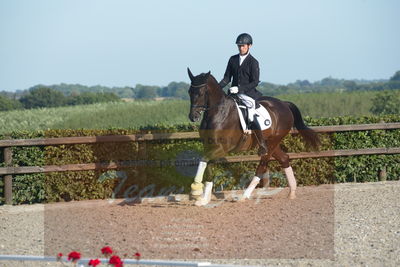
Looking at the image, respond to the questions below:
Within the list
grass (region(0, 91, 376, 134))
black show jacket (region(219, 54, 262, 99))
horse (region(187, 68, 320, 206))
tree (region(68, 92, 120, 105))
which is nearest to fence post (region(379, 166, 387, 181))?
horse (region(187, 68, 320, 206))

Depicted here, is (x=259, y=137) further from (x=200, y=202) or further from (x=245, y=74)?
(x=200, y=202)

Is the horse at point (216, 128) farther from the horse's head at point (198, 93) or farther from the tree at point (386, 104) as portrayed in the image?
the tree at point (386, 104)

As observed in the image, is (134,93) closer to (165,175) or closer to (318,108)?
(318,108)

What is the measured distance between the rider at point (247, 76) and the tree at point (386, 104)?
19324mm

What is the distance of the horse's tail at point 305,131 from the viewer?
1200 cm

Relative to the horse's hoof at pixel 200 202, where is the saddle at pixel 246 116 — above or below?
above

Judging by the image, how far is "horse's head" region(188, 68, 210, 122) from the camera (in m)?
9.83

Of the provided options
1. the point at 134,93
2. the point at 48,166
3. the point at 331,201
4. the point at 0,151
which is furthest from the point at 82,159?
the point at 134,93

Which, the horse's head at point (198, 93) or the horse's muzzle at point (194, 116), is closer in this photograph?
the horse's muzzle at point (194, 116)

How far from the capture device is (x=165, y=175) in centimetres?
1185

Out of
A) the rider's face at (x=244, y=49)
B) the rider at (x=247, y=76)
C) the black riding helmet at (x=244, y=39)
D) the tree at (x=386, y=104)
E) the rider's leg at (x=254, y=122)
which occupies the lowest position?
the tree at (x=386, y=104)

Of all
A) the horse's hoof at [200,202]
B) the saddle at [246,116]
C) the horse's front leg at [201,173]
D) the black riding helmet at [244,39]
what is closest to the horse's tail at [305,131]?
the saddle at [246,116]

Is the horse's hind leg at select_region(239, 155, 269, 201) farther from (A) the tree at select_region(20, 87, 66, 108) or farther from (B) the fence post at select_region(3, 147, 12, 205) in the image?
(A) the tree at select_region(20, 87, 66, 108)

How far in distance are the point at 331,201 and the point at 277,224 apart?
2.34 meters
